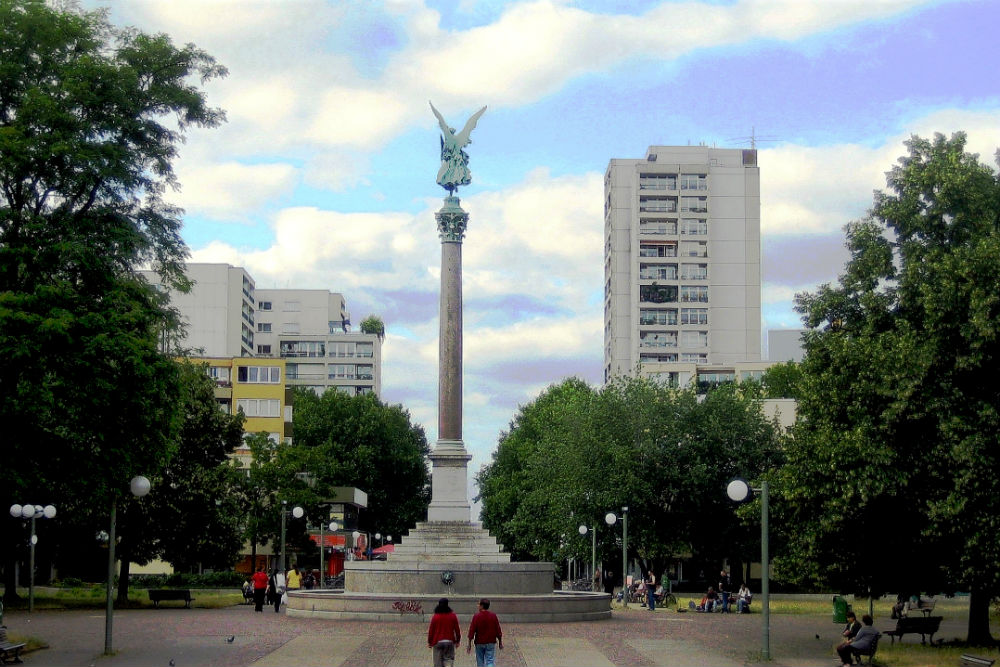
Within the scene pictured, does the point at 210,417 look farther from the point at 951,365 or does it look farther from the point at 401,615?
the point at 951,365

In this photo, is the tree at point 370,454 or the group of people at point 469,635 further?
the tree at point 370,454

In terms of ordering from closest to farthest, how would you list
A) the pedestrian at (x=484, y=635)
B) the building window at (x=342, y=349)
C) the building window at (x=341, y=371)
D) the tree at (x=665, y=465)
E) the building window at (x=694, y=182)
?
1. the pedestrian at (x=484, y=635)
2. the tree at (x=665, y=465)
3. the building window at (x=694, y=182)
4. the building window at (x=341, y=371)
5. the building window at (x=342, y=349)

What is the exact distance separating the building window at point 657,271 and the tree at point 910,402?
89.2 metres

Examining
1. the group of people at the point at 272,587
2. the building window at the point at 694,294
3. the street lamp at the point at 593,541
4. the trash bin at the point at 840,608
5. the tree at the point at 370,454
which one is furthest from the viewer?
the building window at the point at 694,294

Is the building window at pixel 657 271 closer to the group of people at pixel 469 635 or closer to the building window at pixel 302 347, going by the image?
the building window at pixel 302 347

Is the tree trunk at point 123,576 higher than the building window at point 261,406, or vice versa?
the building window at point 261,406

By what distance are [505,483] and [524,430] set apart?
4745 mm

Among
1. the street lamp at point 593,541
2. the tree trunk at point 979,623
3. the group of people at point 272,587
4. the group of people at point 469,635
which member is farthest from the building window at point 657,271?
the group of people at point 469,635

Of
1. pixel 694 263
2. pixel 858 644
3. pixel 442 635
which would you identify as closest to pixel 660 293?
pixel 694 263

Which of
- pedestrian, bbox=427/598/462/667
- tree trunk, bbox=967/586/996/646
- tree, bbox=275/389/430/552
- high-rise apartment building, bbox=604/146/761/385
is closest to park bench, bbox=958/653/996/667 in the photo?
tree trunk, bbox=967/586/996/646

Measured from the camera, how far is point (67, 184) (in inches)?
1118

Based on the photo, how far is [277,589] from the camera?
46.8m

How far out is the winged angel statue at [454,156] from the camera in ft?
162

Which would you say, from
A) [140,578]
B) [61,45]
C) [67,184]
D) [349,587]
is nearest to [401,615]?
[349,587]
